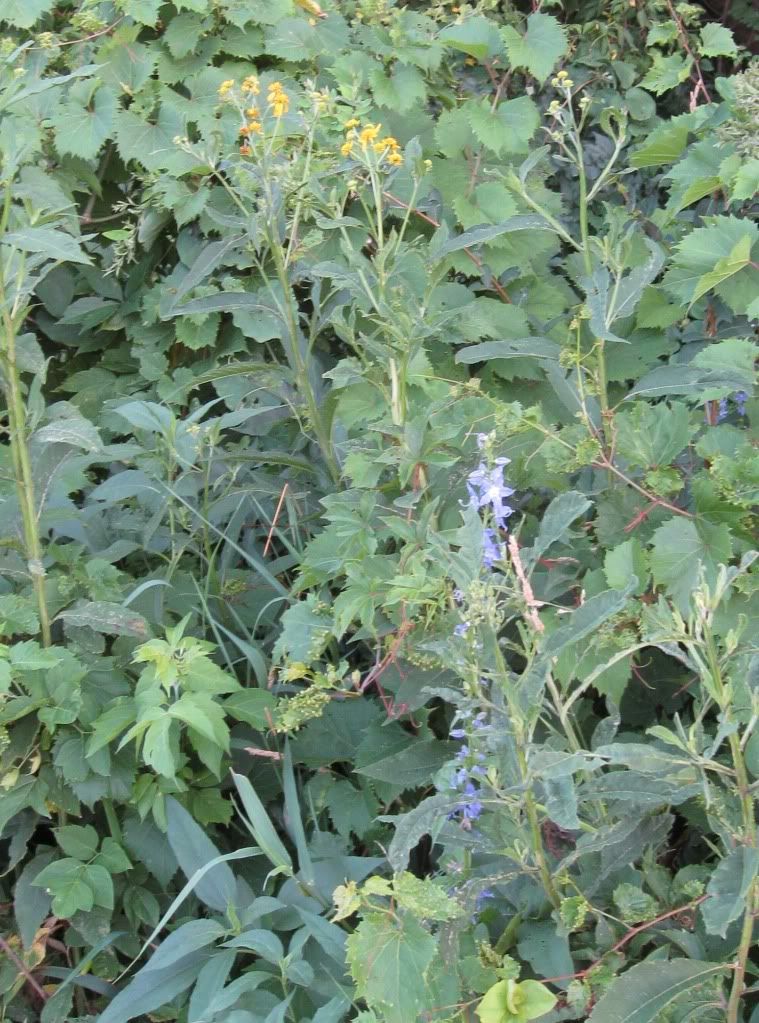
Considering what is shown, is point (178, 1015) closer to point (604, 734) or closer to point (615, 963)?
point (615, 963)

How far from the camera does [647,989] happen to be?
1.27 metres

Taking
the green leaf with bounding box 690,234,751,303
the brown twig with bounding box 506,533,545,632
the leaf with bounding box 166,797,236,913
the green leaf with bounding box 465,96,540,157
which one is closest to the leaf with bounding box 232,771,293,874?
the leaf with bounding box 166,797,236,913

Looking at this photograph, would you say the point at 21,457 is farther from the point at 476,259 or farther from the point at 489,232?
the point at 476,259

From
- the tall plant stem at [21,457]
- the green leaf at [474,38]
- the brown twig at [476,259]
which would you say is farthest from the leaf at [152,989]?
the green leaf at [474,38]

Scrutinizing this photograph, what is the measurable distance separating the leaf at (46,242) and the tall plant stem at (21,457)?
4cm

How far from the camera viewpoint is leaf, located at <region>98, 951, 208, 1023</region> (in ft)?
5.29

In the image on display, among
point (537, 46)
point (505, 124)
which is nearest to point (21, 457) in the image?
point (505, 124)

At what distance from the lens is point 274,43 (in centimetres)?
278

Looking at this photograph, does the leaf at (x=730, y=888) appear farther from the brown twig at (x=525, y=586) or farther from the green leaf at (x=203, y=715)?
the green leaf at (x=203, y=715)

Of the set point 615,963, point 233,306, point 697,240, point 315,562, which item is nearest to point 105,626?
point 315,562

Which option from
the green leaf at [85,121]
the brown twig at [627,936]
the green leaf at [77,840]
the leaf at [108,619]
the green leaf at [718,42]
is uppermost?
the green leaf at [85,121]

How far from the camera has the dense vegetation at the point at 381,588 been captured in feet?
4.37

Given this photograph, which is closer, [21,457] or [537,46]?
[21,457]

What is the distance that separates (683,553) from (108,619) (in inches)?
35.1
